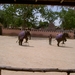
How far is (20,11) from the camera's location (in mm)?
38500

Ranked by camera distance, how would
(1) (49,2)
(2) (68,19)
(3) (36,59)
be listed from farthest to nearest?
1. (2) (68,19)
2. (3) (36,59)
3. (1) (49,2)

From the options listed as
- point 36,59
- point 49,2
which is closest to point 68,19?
point 36,59

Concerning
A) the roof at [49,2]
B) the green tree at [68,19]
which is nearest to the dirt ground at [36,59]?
the roof at [49,2]

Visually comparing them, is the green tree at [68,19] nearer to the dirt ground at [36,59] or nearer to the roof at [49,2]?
the dirt ground at [36,59]

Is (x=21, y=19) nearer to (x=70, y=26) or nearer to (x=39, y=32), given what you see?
(x=39, y=32)

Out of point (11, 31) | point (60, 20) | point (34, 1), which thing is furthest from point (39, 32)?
point (34, 1)

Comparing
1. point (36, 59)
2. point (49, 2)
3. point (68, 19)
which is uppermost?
point (49, 2)

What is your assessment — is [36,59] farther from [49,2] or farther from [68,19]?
[68,19]

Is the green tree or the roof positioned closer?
the roof

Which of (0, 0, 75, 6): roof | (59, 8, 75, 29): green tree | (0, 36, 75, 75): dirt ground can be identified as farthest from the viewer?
(59, 8, 75, 29): green tree

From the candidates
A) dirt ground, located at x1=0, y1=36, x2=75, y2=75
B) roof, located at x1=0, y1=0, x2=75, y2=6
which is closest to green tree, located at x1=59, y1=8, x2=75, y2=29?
dirt ground, located at x1=0, y1=36, x2=75, y2=75

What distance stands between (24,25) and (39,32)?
5933 millimetres

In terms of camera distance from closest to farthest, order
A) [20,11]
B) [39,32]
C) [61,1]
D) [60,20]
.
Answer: [61,1] < [39,32] < [20,11] < [60,20]

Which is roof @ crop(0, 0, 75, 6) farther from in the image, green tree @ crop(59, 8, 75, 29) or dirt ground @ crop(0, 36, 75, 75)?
green tree @ crop(59, 8, 75, 29)
